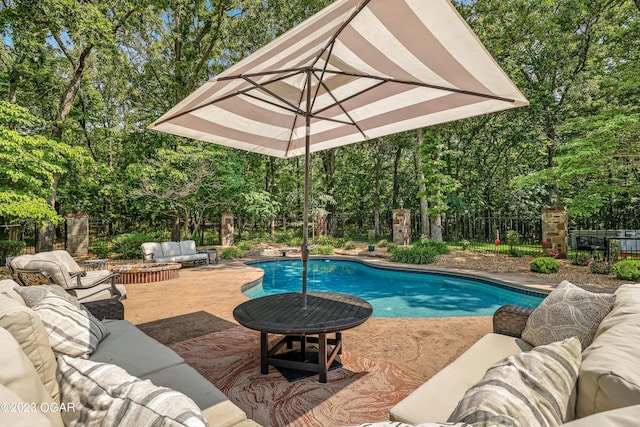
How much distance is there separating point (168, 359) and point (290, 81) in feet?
9.18

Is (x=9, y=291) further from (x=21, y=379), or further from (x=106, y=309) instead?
(x=21, y=379)

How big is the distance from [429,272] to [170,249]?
758 centimetres

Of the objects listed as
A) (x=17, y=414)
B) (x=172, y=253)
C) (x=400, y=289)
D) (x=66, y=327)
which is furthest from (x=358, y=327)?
(x=172, y=253)

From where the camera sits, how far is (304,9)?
13656 millimetres

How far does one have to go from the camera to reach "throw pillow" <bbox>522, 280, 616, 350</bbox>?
1.91 metres

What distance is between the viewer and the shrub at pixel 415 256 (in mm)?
9938

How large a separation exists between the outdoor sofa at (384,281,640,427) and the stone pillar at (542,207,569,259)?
863 cm

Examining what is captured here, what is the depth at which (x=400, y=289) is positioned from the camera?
7.93 m

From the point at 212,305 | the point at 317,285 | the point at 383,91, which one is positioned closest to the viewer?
the point at 383,91

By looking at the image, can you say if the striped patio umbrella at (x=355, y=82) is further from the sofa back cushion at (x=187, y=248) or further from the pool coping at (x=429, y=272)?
the sofa back cushion at (x=187, y=248)

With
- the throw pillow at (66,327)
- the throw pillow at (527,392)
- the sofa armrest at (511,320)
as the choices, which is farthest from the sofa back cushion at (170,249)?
the throw pillow at (527,392)

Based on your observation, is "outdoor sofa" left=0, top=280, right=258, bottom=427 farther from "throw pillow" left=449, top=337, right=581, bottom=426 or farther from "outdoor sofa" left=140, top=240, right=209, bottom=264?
"outdoor sofa" left=140, top=240, right=209, bottom=264

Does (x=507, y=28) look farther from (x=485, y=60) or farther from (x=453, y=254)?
(x=485, y=60)

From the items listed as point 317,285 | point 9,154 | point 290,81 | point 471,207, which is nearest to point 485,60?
point 290,81
